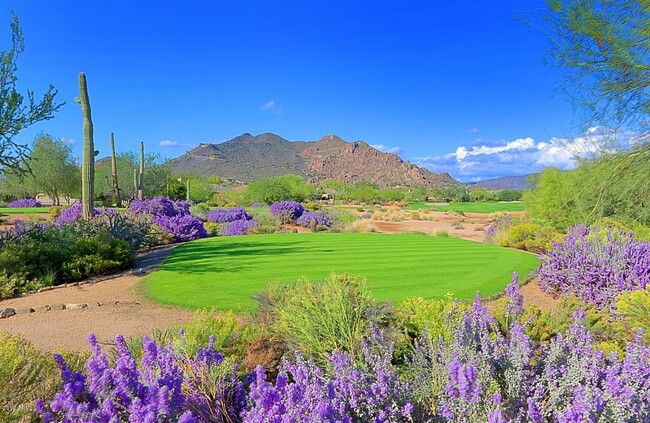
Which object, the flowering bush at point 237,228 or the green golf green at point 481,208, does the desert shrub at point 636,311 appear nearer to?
the flowering bush at point 237,228

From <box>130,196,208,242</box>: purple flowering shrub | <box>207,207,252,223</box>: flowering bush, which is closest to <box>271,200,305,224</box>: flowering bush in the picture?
<box>207,207,252,223</box>: flowering bush

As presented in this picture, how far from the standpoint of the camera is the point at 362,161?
17675 cm

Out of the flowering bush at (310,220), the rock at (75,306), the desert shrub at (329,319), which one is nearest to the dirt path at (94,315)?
the rock at (75,306)

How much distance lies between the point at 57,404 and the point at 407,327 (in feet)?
14.6

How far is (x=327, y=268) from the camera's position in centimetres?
1249

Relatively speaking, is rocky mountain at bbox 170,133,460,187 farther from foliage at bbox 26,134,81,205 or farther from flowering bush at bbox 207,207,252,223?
flowering bush at bbox 207,207,252,223

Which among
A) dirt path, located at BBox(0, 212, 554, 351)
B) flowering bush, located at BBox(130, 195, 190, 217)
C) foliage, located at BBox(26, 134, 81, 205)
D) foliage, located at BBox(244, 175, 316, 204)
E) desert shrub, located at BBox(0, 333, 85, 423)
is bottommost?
dirt path, located at BBox(0, 212, 554, 351)

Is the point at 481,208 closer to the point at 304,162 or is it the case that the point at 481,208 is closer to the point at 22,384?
the point at 22,384

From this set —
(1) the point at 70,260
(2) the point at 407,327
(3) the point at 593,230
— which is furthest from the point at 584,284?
(1) the point at 70,260

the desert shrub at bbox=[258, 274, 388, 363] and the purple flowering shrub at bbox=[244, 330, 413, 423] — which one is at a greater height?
the purple flowering shrub at bbox=[244, 330, 413, 423]

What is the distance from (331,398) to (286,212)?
95.5ft

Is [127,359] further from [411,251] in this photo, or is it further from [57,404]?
[411,251]

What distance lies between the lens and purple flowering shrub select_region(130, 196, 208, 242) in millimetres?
21750

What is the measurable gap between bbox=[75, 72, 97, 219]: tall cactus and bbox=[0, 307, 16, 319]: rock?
9.38 metres
